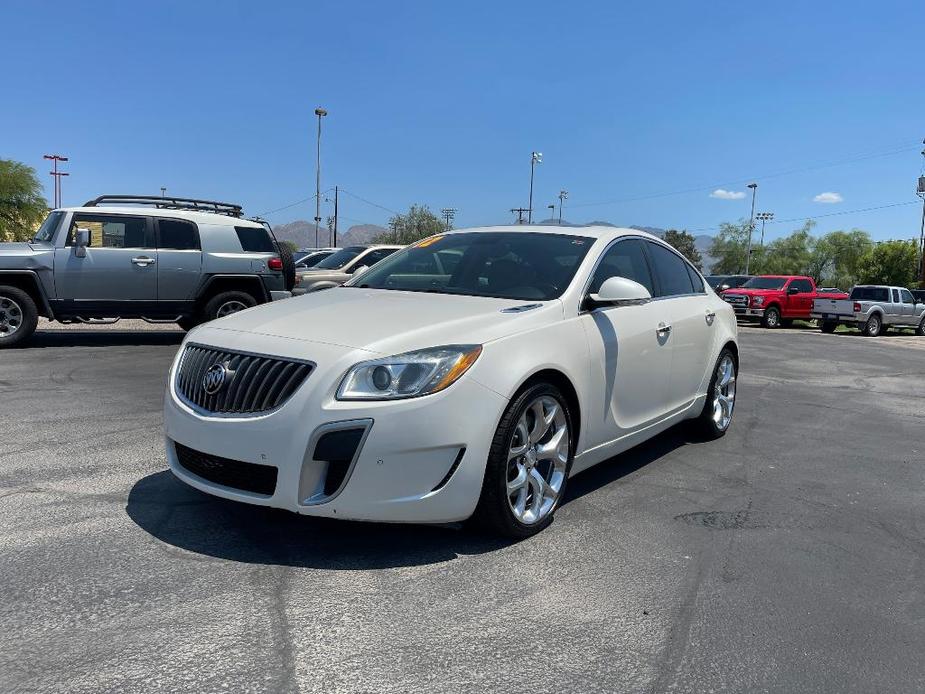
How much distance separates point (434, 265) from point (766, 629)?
2944mm

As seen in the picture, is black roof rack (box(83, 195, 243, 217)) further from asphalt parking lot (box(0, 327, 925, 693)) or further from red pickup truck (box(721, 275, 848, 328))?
red pickup truck (box(721, 275, 848, 328))

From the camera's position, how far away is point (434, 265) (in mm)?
4957

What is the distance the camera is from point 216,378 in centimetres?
347

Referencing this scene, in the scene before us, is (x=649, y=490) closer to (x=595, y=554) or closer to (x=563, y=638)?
(x=595, y=554)

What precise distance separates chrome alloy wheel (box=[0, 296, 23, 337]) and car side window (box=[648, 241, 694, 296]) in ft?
27.6

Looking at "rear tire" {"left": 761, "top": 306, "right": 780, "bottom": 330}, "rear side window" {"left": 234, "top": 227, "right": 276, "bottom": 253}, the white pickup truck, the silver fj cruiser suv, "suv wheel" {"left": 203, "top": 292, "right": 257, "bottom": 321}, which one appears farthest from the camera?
"rear tire" {"left": 761, "top": 306, "right": 780, "bottom": 330}

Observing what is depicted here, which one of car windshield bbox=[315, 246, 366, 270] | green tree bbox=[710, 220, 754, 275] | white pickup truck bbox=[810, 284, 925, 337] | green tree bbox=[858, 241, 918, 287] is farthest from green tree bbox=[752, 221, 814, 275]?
car windshield bbox=[315, 246, 366, 270]

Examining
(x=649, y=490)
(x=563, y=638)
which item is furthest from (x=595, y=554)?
(x=649, y=490)

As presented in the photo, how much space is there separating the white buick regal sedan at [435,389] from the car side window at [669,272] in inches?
21.6

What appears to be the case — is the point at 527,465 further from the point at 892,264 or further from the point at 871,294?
the point at 892,264

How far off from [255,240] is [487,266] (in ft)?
24.7

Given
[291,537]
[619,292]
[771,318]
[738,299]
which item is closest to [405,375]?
[291,537]

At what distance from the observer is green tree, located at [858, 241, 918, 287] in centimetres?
7262

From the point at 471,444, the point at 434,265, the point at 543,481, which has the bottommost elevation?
the point at 543,481
